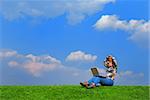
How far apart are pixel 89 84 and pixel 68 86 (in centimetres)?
109

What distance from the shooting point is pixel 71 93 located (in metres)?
17.3

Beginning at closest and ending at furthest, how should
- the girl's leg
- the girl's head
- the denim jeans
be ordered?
the denim jeans → the girl's leg → the girl's head

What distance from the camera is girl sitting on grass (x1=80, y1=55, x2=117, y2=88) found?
1803cm

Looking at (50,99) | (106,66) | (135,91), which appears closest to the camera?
(50,99)

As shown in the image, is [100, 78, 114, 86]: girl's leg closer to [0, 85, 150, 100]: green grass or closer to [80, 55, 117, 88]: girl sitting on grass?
[80, 55, 117, 88]: girl sitting on grass

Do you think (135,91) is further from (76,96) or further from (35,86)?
(35,86)

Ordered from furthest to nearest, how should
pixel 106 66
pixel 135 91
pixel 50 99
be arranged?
1. pixel 106 66
2. pixel 135 91
3. pixel 50 99

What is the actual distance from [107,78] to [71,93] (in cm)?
236

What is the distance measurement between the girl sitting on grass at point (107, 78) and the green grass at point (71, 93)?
0.89ft

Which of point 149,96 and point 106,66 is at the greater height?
point 106,66

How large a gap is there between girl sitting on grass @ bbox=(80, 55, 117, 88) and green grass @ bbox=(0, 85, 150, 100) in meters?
0.27

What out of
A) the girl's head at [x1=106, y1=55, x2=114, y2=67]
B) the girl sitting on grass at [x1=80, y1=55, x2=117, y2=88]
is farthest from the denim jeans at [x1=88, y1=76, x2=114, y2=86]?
the girl's head at [x1=106, y1=55, x2=114, y2=67]

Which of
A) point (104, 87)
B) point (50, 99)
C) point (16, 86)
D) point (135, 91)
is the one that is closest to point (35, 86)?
point (16, 86)

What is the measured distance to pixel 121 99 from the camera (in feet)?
55.0
